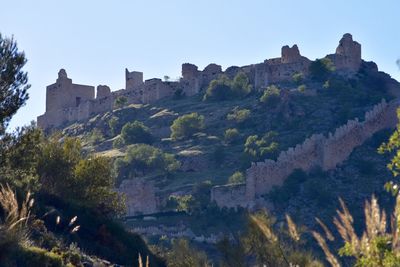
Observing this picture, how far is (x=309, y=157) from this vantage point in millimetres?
54969

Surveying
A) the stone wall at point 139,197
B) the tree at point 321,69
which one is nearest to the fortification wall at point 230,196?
the stone wall at point 139,197

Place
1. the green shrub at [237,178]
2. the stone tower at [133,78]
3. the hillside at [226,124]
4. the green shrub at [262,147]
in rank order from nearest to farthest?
the green shrub at [237,178] < the green shrub at [262,147] < the hillside at [226,124] < the stone tower at [133,78]

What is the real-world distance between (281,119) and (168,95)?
48.2 feet

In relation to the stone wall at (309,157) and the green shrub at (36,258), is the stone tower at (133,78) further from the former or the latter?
the green shrub at (36,258)

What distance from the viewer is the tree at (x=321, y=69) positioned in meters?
69.0

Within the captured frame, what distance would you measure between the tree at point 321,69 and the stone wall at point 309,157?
344 inches

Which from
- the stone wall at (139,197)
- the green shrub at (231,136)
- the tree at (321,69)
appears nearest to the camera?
the stone wall at (139,197)

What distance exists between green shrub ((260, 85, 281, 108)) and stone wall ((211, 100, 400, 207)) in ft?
20.7

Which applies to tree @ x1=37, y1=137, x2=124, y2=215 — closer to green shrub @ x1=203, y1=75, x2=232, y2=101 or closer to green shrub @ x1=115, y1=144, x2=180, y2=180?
green shrub @ x1=115, y1=144, x2=180, y2=180

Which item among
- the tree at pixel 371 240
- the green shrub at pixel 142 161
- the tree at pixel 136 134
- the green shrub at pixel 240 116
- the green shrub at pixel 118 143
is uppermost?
the green shrub at pixel 240 116

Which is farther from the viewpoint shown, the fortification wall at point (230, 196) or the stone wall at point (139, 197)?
the stone wall at point (139, 197)

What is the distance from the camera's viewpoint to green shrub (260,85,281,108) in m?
64.1

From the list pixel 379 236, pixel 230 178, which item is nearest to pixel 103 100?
pixel 230 178

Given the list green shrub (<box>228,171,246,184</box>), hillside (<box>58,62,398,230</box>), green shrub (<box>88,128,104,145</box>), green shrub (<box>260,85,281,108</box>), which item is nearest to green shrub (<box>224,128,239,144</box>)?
hillside (<box>58,62,398,230</box>)
